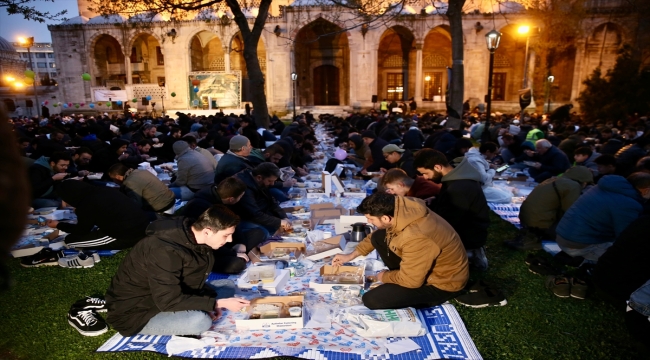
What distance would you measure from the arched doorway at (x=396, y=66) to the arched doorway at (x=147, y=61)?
18233 millimetres

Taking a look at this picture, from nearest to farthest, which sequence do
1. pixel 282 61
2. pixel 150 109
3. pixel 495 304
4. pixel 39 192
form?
pixel 495 304 → pixel 39 192 → pixel 282 61 → pixel 150 109

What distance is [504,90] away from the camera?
106ft

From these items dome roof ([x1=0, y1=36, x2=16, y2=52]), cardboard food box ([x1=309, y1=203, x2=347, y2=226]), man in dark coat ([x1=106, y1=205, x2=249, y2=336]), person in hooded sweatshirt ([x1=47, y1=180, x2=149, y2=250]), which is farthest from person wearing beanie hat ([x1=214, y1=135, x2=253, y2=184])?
dome roof ([x1=0, y1=36, x2=16, y2=52])

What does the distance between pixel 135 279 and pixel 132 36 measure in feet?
113

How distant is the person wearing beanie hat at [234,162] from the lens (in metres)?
6.62

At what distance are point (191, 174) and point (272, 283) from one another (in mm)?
4166

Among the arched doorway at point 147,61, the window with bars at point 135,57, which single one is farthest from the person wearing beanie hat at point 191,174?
the window with bars at point 135,57

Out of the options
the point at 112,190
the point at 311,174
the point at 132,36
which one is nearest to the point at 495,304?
the point at 112,190

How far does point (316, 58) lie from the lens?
33.6 m

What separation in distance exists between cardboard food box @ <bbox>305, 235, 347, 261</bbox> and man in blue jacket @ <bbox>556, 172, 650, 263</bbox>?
2621 millimetres

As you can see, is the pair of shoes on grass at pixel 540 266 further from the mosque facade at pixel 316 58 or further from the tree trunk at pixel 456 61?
the mosque facade at pixel 316 58

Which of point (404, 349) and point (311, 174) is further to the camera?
point (311, 174)

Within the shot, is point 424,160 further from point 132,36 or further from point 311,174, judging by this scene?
point 132,36

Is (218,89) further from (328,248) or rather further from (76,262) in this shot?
(328,248)
